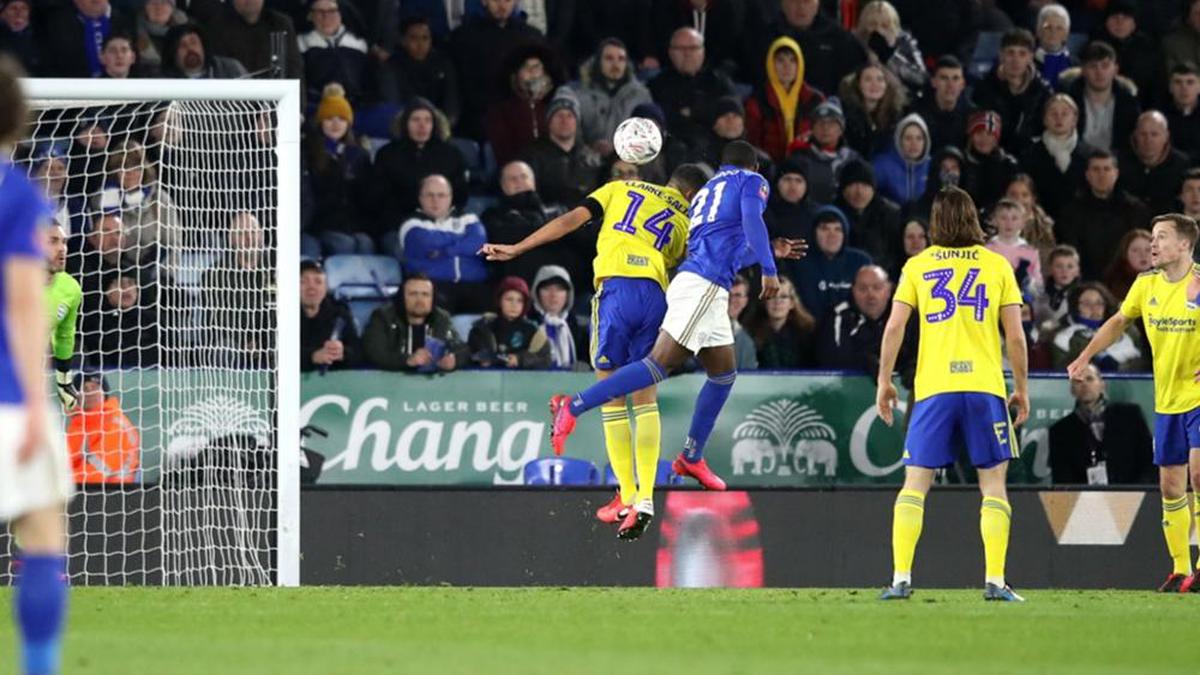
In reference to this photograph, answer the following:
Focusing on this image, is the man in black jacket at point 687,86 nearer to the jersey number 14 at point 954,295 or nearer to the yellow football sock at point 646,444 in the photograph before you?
the yellow football sock at point 646,444

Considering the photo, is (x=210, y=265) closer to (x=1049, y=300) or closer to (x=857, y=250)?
(x=857, y=250)

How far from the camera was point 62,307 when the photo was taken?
41.0 feet

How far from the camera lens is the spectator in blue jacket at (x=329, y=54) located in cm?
1808

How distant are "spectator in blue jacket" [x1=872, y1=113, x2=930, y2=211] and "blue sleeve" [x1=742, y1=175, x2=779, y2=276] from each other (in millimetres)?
6655

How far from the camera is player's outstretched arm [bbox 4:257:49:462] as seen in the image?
5914 mm

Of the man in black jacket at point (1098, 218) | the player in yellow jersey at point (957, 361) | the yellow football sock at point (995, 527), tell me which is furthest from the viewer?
the man in black jacket at point (1098, 218)

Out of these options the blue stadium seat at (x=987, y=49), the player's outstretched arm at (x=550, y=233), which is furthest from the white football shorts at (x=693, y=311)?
the blue stadium seat at (x=987, y=49)

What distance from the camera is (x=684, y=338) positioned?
40.3 feet

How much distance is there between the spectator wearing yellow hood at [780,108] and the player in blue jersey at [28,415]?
511 inches

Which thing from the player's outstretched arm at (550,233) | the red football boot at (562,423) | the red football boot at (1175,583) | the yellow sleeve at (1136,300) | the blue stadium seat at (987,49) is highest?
the blue stadium seat at (987,49)

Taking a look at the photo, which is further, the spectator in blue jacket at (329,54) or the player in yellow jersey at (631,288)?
the spectator in blue jacket at (329,54)

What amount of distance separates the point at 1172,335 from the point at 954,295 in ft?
7.56

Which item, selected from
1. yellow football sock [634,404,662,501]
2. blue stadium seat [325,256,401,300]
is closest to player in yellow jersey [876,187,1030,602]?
yellow football sock [634,404,662,501]

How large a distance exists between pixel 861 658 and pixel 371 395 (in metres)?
7.42
